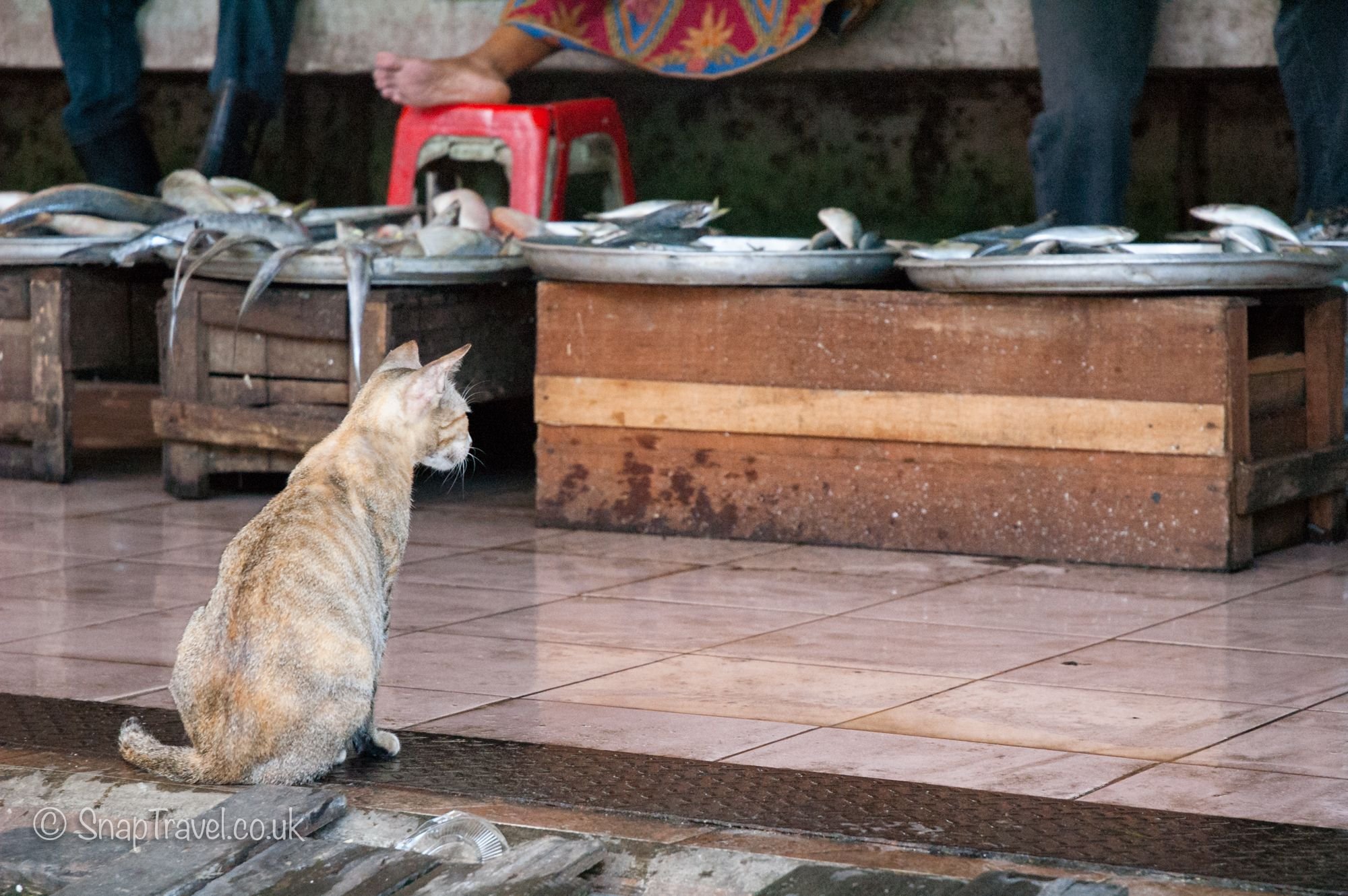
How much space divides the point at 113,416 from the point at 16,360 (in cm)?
167

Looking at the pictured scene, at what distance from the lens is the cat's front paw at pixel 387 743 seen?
2.85 m

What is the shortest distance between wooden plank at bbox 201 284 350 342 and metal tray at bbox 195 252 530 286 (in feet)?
0.13

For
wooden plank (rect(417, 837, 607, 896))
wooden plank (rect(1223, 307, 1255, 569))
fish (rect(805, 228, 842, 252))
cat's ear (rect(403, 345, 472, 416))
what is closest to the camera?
wooden plank (rect(417, 837, 607, 896))

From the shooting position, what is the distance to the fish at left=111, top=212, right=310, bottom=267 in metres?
5.25

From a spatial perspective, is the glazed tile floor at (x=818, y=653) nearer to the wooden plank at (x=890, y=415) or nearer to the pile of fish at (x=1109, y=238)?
the wooden plank at (x=890, y=415)

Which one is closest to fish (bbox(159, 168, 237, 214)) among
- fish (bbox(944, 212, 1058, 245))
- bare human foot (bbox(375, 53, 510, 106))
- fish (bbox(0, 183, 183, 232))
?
fish (bbox(0, 183, 183, 232))

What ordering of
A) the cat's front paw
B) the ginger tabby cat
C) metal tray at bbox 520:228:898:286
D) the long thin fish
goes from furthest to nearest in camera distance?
1. the long thin fish
2. metal tray at bbox 520:228:898:286
3. the cat's front paw
4. the ginger tabby cat

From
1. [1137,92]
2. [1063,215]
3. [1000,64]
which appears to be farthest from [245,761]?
[1000,64]

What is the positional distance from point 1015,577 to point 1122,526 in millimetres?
296

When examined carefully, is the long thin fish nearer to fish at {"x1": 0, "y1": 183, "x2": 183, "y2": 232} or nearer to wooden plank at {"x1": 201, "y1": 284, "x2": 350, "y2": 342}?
wooden plank at {"x1": 201, "y1": 284, "x2": 350, "y2": 342}

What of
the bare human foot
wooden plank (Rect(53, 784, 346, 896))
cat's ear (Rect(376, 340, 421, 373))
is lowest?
wooden plank (Rect(53, 784, 346, 896))

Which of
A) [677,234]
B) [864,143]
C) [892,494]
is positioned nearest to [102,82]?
[864,143]

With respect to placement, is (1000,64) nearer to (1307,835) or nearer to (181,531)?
(181,531)

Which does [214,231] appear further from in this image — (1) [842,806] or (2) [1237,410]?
(1) [842,806]
